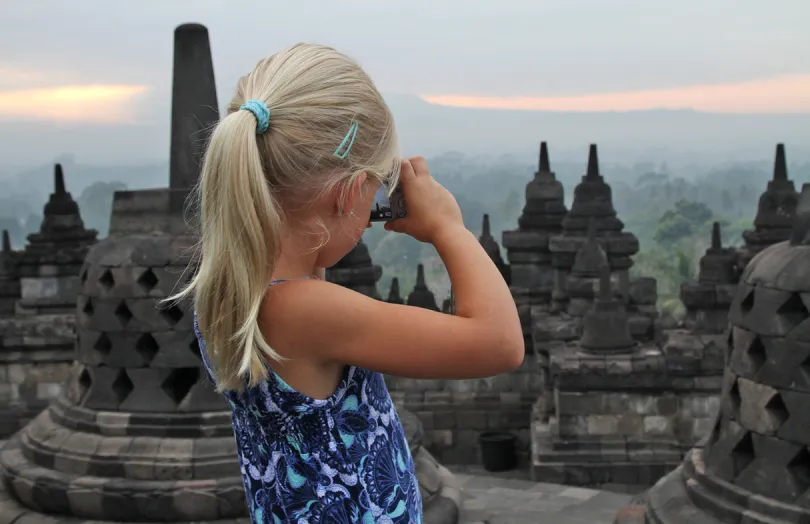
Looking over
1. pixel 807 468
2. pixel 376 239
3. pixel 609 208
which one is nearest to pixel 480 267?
pixel 807 468

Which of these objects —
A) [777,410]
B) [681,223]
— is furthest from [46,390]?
[681,223]

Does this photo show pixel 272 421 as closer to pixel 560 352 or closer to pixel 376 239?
pixel 560 352

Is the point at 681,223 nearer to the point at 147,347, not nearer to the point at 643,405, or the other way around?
the point at 643,405

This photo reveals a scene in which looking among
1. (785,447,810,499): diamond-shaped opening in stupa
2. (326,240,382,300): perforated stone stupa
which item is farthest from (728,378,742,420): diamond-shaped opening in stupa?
(326,240,382,300): perforated stone stupa

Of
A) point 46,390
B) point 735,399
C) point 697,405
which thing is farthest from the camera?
point 46,390

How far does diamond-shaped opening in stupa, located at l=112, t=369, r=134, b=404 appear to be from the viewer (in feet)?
15.4

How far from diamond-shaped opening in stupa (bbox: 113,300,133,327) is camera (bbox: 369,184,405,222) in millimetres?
3138

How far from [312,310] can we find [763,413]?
3.23m

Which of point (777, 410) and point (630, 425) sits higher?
point (777, 410)

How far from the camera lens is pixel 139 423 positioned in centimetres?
455

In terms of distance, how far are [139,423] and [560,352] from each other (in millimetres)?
6392

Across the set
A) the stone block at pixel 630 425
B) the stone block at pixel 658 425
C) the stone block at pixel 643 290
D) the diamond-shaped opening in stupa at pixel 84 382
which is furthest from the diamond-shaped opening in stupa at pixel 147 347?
the stone block at pixel 643 290

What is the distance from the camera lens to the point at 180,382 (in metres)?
4.68

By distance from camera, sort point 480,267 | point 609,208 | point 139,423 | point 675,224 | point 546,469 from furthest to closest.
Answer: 1. point 675,224
2. point 609,208
3. point 546,469
4. point 139,423
5. point 480,267
